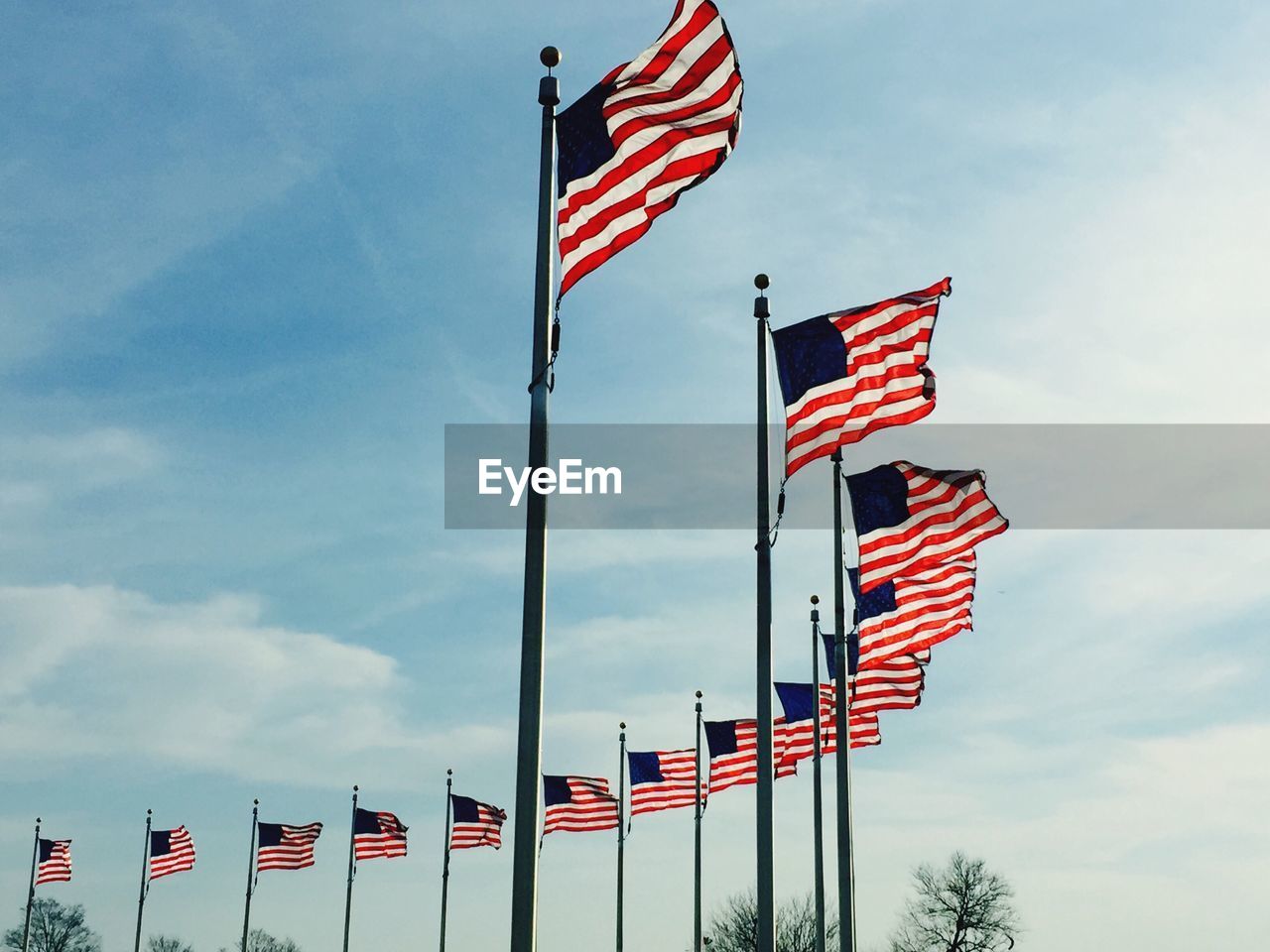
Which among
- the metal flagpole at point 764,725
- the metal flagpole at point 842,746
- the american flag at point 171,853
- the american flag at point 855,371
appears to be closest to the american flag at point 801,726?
the metal flagpole at point 842,746

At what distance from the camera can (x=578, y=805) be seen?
44156 millimetres

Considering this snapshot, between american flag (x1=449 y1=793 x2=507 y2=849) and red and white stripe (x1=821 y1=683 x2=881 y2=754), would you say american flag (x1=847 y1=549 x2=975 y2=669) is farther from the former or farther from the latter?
Result: american flag (x1=449 y1=793 x2=507 y2=849)

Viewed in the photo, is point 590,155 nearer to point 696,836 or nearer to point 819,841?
point 819,841

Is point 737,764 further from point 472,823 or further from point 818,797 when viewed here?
point 472,823

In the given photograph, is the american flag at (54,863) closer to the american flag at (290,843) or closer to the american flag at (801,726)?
the american flag at (290,843)

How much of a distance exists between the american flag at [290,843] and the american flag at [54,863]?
9.26 metres

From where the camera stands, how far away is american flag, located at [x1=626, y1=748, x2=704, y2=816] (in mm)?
41000

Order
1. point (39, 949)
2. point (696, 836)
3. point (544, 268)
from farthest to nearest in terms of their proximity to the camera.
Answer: point (39, 949)
point (696, 836)
point (544, 268)

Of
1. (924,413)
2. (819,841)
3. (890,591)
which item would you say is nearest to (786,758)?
(819,841)

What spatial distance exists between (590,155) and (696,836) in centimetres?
3191

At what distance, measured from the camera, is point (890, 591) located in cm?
2769

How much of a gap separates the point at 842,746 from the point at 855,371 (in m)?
9.82

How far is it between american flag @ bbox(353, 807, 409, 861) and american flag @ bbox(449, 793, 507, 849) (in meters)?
2.92

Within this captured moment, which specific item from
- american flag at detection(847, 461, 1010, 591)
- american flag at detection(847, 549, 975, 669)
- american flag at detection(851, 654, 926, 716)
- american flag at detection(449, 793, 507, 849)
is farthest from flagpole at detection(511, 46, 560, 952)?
american flag at detection(449, 793, 507, 849)
